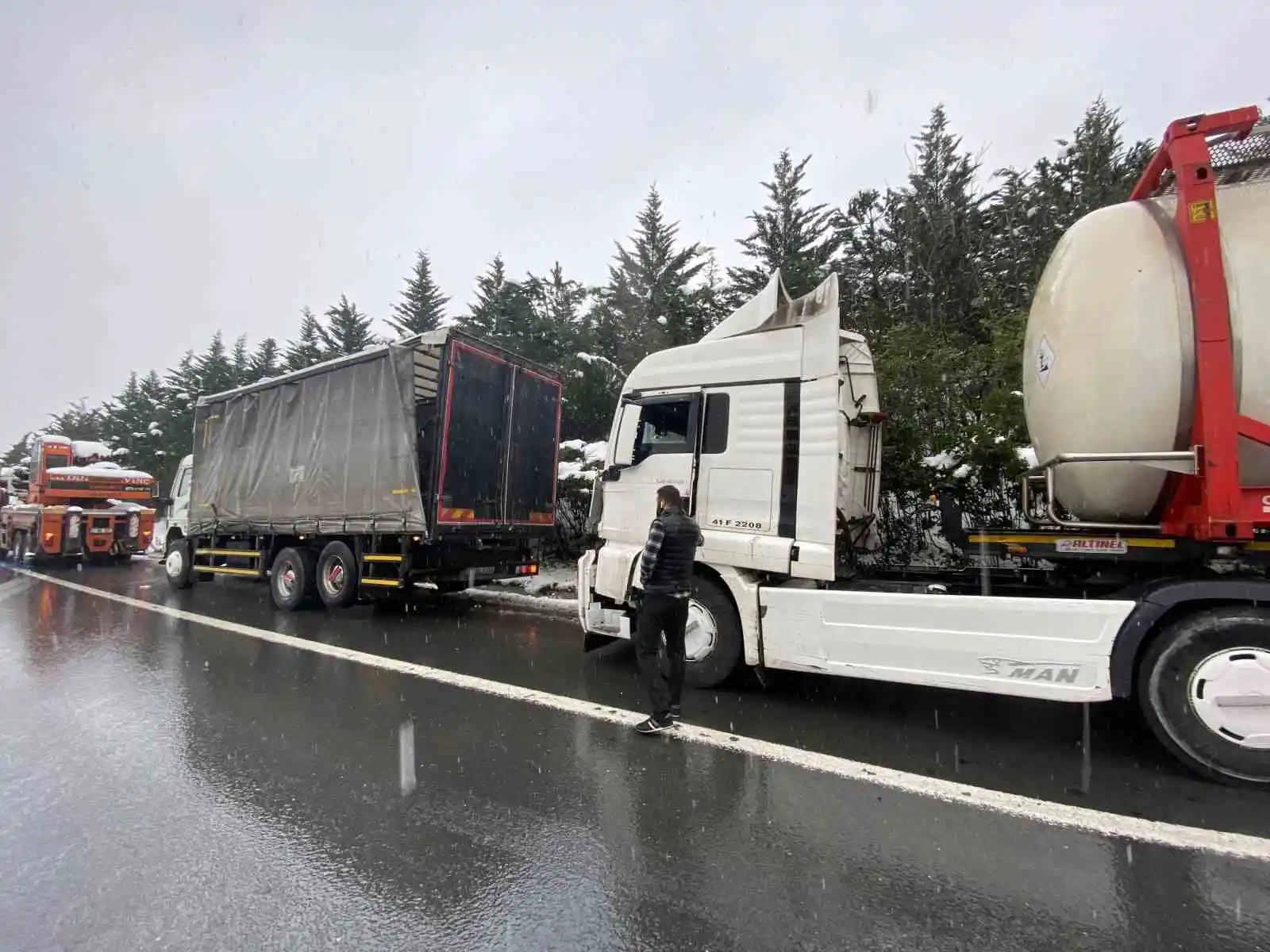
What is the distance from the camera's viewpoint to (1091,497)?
4133 millimetres

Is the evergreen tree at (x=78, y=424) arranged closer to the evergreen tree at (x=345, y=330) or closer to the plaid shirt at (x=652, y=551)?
the evergreen tree at (x=345, y=330)

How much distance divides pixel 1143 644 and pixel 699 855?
A: 2923 mm

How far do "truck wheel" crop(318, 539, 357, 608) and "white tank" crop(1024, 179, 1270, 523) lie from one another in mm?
8192

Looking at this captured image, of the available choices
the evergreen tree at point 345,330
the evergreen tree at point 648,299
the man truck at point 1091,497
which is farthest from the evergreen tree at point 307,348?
the man truck at point 1091,497

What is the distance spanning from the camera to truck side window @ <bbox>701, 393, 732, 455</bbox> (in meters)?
5.39

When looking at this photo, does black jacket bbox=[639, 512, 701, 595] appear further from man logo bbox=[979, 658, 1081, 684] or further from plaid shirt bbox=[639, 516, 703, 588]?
man logo bbox=[979, 658, 1081, 684]

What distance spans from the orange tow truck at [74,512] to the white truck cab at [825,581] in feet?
54.3

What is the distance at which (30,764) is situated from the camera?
3842 millimetres

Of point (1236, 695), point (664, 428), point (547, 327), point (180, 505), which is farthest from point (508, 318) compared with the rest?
point (1236, 695)

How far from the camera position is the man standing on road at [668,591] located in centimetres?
454

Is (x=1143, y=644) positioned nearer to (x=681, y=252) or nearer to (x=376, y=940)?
(x=376, y=940)

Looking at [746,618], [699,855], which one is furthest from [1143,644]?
[699,855]

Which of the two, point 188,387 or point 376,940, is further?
point 188,387

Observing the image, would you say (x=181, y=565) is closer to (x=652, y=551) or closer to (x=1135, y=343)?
(x=652, y=551)
